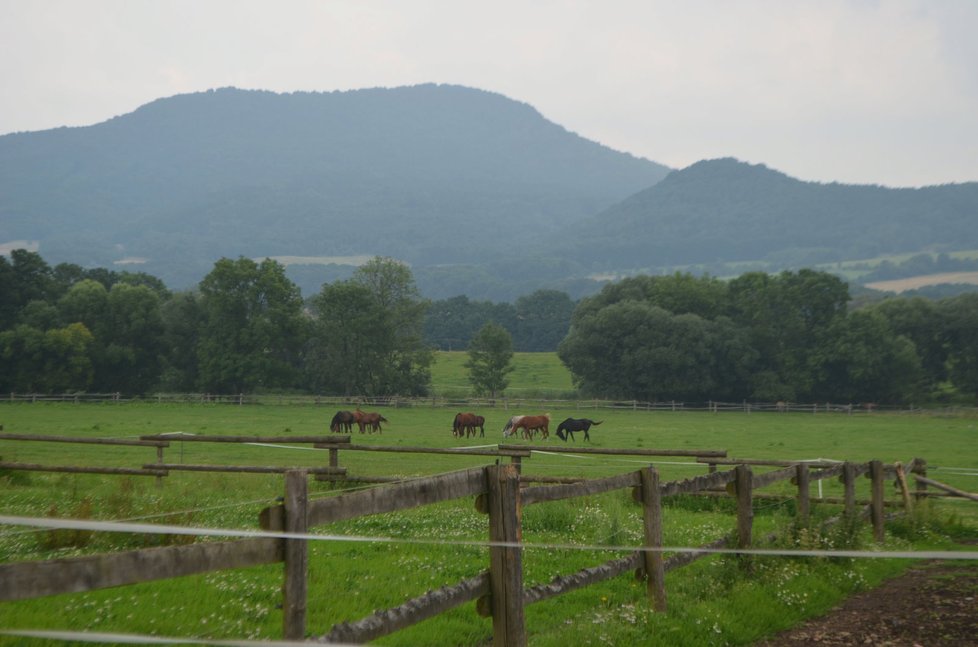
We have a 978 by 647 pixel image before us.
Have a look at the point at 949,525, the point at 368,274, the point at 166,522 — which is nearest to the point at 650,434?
the point at 949,525

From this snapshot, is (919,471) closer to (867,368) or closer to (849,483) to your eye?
(849,483)

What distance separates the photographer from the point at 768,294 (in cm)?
8188

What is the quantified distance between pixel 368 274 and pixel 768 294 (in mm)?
34082

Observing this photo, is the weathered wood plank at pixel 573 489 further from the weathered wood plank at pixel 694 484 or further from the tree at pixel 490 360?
the tree at pixel 490 360

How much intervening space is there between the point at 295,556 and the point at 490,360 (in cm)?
7426

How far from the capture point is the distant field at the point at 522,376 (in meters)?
83.0

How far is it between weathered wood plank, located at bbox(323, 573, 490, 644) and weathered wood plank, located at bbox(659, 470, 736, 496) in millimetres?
2812

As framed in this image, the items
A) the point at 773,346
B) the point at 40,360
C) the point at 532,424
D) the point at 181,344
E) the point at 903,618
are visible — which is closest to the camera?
the point at 903,618

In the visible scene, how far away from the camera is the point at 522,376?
317ft

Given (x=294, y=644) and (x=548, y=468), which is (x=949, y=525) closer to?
(x=548, y=468)

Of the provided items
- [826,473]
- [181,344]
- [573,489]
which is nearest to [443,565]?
[573,489]

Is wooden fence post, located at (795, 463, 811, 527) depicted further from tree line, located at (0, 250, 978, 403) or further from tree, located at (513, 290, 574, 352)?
tree, located at (513, 290, 574, 352)

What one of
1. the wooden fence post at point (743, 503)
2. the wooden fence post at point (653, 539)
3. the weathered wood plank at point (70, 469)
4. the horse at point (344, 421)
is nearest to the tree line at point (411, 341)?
the horse at point (344, 421)

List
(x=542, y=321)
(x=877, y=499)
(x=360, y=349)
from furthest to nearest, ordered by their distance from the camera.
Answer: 1. (x=542, y=321)
2. (x=360, y=349)
3. (x=877, y=499)
